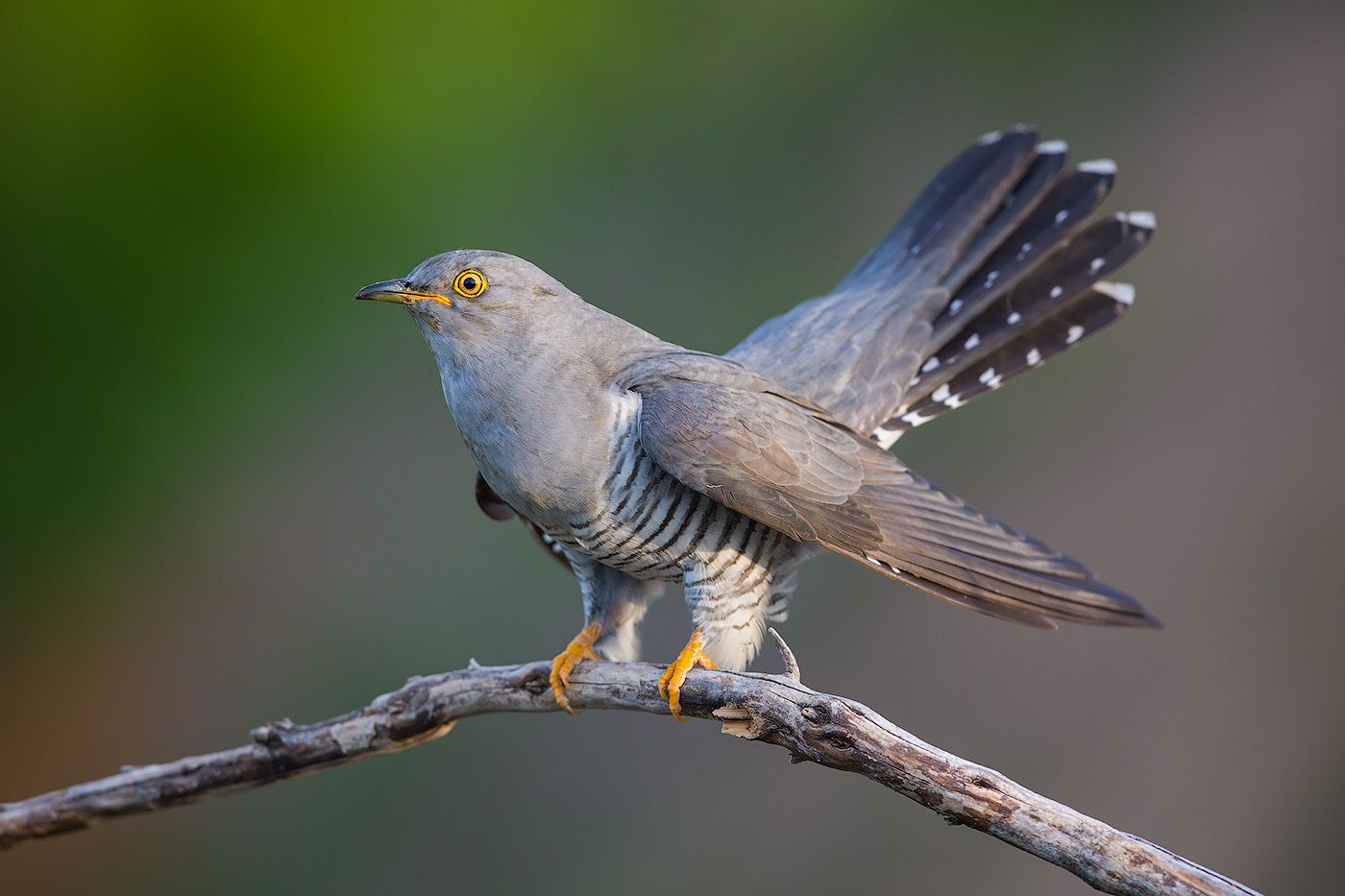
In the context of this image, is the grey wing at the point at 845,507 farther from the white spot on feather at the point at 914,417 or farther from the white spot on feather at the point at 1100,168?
the white spot on feather at the point at 1100,168

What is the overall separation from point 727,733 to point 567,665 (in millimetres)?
603

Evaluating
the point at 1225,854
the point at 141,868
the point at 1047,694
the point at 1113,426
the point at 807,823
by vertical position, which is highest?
the point at 1113,426

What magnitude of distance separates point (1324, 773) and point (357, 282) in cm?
420

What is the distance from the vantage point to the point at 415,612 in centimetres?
445

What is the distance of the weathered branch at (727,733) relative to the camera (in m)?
1.77

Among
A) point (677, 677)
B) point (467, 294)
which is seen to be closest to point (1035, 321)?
point (677, 677)

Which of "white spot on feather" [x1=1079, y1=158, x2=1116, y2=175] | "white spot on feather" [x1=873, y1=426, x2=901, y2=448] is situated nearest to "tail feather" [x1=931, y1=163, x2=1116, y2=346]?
"white spot on feather" [x1=1079, y1=158, x2=1116, y2=175]

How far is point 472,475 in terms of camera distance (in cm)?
477

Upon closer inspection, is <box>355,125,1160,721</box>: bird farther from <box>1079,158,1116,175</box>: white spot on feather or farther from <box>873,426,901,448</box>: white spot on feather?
<box>1079,158,1116,175</box>: white spot on feather

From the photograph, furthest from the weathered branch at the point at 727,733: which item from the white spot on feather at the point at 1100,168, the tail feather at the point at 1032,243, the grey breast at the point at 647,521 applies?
the white spot on feather at the point at 1100,168

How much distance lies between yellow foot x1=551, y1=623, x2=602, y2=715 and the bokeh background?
141 cm

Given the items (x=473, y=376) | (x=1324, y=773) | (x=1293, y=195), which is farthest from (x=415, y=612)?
(x=1293, y=195)

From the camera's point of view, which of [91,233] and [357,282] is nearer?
[91,233]

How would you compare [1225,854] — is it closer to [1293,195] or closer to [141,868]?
[1293,195]
